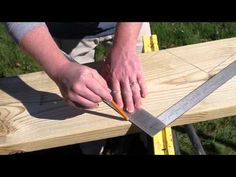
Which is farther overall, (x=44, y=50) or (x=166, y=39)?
(x=166, y=39)

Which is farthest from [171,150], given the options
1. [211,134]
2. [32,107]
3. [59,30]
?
[211,134]

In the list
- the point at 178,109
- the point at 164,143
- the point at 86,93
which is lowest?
the point at 164,143

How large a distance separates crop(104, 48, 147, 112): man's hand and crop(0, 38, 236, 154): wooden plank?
0.06m

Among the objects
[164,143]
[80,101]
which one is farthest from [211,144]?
[80,101]

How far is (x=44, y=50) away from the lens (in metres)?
1.72

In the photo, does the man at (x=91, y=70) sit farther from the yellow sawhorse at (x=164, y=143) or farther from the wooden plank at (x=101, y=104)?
the yellow sawhorse at (x=164, y=143)

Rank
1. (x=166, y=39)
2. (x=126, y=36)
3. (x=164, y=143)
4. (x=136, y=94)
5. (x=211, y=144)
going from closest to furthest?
1. (x=136, y=94)
2. (x=126, y=36)
3. (x=164, y=143)
4. (x=211, y=144)
5. (x=166, y=39)

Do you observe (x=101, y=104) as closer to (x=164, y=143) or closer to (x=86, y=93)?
A: (x=86, y=93)

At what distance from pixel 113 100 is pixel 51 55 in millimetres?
291

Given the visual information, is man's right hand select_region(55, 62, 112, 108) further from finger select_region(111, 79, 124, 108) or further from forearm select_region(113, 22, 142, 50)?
forearm select_region(113, 22, 142, 50)

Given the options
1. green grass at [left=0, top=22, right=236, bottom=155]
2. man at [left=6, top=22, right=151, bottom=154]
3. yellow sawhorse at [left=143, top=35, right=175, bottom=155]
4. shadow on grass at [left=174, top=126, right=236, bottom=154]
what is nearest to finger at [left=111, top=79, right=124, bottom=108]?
man at [left=6, top=22, right=151, bottom=154]

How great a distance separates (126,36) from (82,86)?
13.6 inches

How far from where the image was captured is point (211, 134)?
341cm

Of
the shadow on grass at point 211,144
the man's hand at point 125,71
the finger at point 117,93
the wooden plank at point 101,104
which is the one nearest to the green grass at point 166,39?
the shadow on grass at point 211,144
